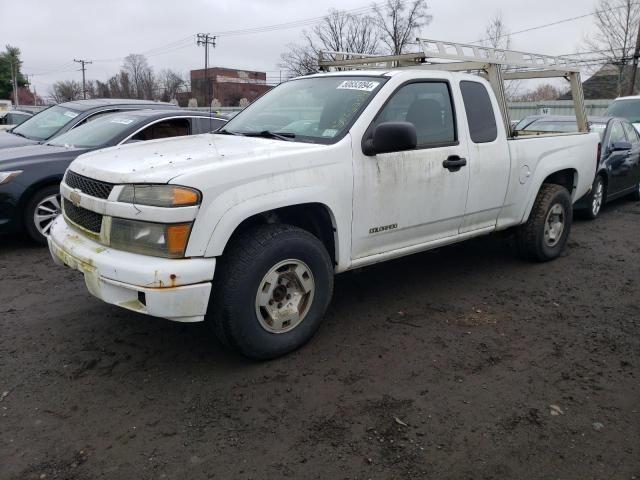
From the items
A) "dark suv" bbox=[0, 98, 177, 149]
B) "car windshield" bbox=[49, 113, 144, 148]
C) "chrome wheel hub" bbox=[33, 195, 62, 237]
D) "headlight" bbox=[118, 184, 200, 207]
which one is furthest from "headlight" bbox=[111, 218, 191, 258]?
"dark suv" bbox=[0, 98, 177, 149]

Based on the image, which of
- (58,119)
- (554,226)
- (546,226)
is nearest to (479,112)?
(546,226)

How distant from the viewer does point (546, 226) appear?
18.2 feet

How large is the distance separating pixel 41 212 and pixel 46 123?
290 centimetres

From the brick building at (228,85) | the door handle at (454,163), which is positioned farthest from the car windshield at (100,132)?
the brick building at (228,85)

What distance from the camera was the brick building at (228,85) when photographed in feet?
187

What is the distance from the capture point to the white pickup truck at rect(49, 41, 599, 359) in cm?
296

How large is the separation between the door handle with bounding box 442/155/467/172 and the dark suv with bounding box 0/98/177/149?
5.41 metres

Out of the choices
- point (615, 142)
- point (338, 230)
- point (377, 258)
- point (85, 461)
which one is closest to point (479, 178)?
point (377, 258)

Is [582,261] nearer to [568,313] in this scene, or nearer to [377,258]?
[568,313]

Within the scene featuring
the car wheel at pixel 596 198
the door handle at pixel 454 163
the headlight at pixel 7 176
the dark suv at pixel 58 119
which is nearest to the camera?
the door handle at pixel 454 163

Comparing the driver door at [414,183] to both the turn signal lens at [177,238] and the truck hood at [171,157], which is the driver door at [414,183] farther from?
the turn signal lens at [177,238]

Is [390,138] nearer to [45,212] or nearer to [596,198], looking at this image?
[45,212]

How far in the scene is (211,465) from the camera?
2.51 metres

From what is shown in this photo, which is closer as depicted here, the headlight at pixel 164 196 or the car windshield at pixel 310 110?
the headlight at pixel 164 196
